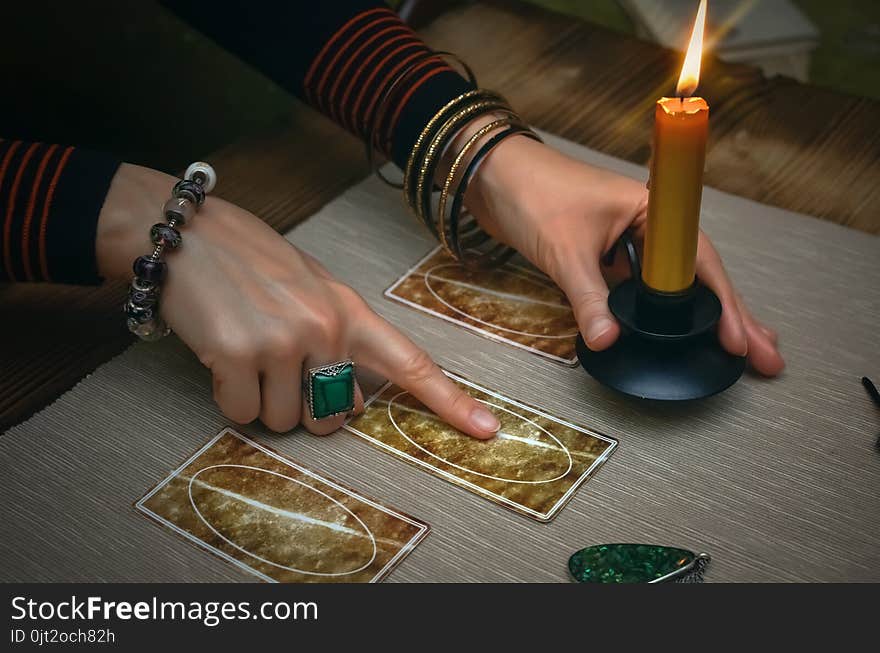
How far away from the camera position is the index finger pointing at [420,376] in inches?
27.9

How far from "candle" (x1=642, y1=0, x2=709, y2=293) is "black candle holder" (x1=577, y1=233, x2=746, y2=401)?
0.02 m

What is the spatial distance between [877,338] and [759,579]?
269 mm

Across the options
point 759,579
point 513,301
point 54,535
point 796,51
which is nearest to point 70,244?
point 54,535

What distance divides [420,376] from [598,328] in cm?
12

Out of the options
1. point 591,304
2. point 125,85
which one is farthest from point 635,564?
point 125,85

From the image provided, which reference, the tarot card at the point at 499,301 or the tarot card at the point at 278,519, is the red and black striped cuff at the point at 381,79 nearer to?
the tarot card at the point at 499,301

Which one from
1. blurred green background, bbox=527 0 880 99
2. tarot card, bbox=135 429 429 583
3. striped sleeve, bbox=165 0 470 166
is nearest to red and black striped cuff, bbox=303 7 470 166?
striped sleeve, bbox=165 0 470 166

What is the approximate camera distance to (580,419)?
727 millimetres

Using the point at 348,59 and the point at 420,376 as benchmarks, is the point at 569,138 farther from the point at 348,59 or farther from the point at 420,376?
the point at 420,376

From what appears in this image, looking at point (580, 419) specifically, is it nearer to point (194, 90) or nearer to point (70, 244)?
point (70, 244)

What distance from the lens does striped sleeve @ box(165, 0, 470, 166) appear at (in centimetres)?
89

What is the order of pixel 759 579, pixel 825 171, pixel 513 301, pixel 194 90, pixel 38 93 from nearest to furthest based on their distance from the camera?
pixel 759 579 < pixel 513 301 < pixel 825 171 < pixel 38 93 < pixel 194 90

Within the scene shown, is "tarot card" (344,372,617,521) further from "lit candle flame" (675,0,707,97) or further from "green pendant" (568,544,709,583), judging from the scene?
"lit candle flame" (675,0,707,97)

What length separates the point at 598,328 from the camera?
0.70 m
